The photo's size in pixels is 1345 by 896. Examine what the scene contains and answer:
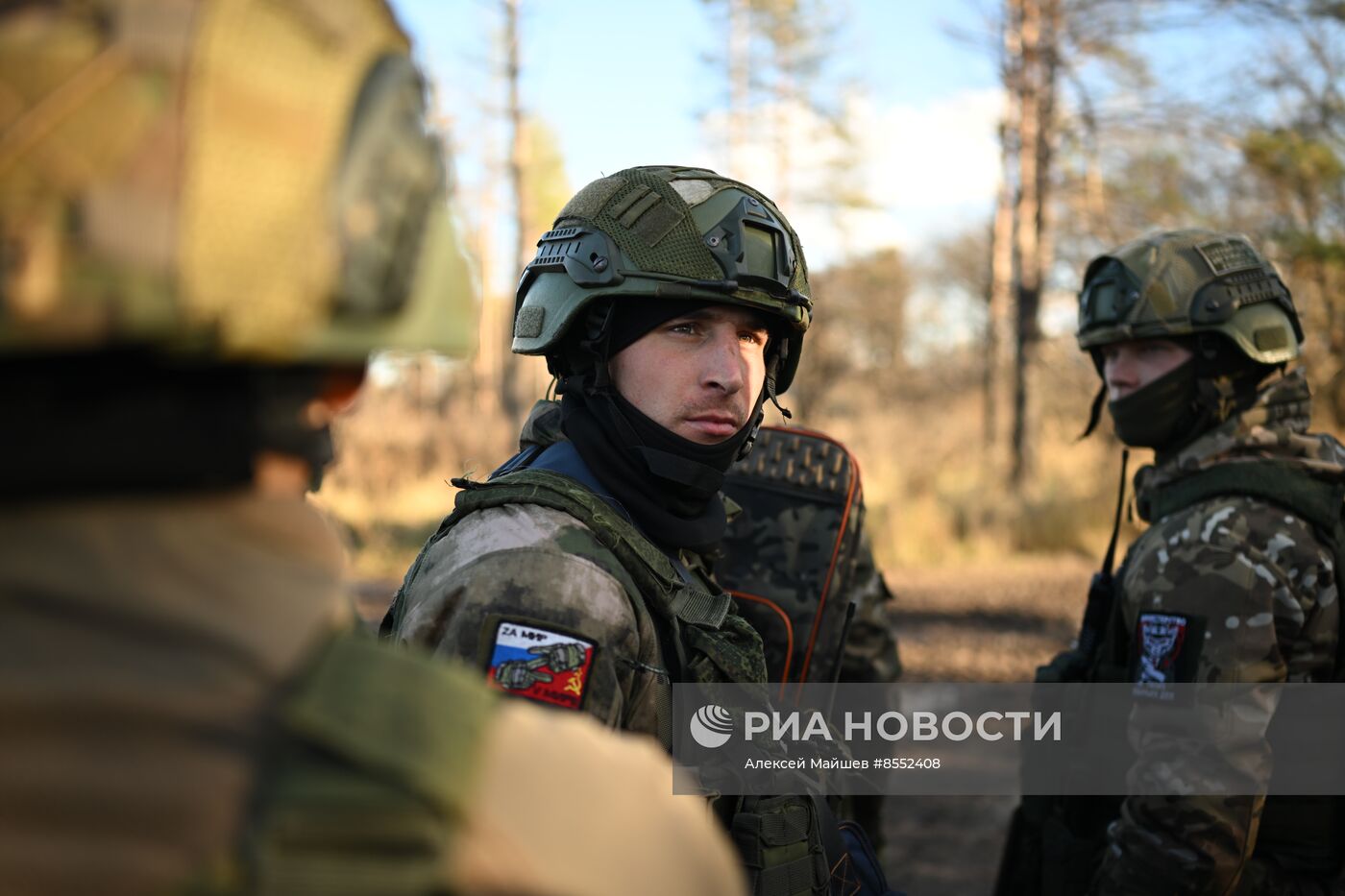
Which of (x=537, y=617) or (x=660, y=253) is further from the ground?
(x=660, y=253)

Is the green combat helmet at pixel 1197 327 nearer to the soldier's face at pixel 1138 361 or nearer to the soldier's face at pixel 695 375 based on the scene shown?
the soldier's face at pixel 1138 361

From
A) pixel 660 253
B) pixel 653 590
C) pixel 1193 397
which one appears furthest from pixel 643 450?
pixel 1193 397

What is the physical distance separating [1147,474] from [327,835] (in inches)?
134

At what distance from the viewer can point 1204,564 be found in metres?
3.08

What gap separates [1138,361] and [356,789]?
3455 millimetres

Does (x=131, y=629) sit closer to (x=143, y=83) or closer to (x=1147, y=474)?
(x=143, y=83)

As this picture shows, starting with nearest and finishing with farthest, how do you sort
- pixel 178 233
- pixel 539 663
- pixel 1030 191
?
1. pixel 178 233
2. pixel 539 663
3. pixel 1030 191

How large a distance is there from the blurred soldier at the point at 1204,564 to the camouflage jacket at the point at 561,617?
1396mm

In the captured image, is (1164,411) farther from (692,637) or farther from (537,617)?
(537,617)

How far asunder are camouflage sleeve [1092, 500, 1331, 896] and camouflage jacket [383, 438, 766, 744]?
1338 mm

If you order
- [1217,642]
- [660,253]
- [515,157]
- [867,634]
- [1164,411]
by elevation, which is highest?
[515,157]

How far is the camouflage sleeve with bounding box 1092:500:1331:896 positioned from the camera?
2.88m

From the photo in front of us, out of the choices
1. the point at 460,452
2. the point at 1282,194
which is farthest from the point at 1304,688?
the point at 460,452

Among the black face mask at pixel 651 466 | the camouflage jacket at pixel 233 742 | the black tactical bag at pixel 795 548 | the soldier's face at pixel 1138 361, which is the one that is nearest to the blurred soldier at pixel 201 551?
the camouflage jacket at pixel 233 742
